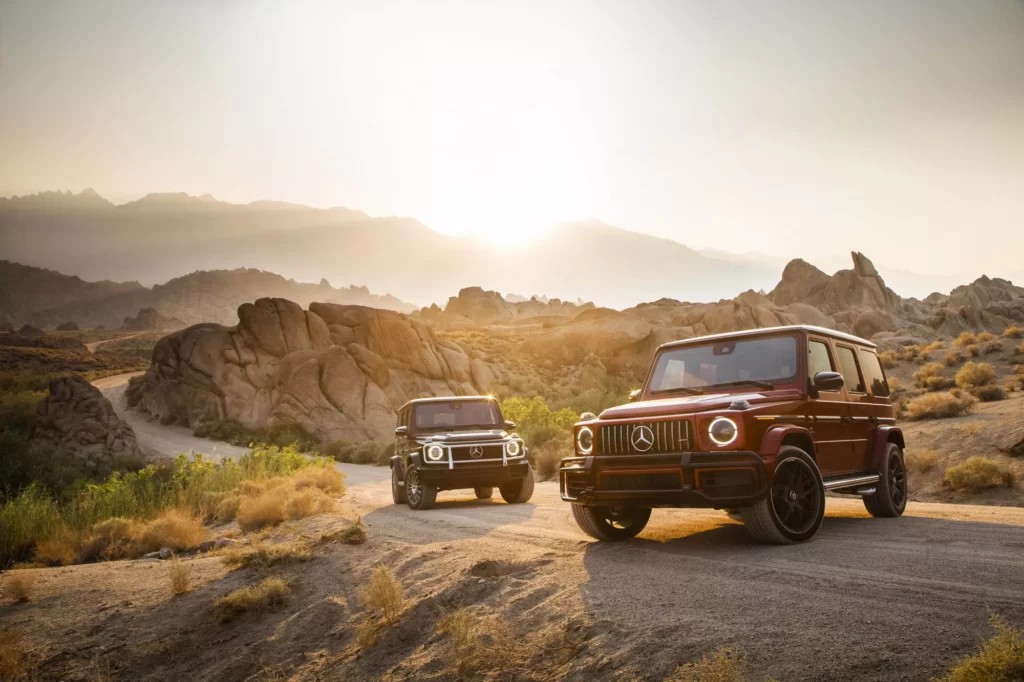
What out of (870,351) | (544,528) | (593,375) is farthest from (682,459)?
(593,375)

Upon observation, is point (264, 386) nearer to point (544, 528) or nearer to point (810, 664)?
point (544, 528)

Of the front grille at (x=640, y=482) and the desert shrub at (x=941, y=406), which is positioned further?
the desert shrub at (x=941, y=406)

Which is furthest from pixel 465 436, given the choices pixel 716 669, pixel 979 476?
pixel 979 476

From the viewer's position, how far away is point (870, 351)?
9.91 metres

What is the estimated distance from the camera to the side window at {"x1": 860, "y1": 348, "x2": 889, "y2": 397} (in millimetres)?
9438

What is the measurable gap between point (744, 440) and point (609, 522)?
221 cm

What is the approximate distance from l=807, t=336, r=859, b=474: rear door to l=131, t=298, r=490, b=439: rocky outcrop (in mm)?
35531

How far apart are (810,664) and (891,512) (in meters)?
6.01

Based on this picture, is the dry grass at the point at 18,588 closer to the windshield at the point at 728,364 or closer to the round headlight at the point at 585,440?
the round headlight at the point at 585,440

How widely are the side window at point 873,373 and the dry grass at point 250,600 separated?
7728 mm

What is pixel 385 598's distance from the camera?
22.9 feet

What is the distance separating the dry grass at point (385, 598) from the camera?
688 cm

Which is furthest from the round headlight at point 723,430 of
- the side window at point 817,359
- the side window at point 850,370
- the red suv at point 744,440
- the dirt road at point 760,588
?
the side window at point 850,370

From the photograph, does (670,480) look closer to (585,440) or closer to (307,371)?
(585,440)
